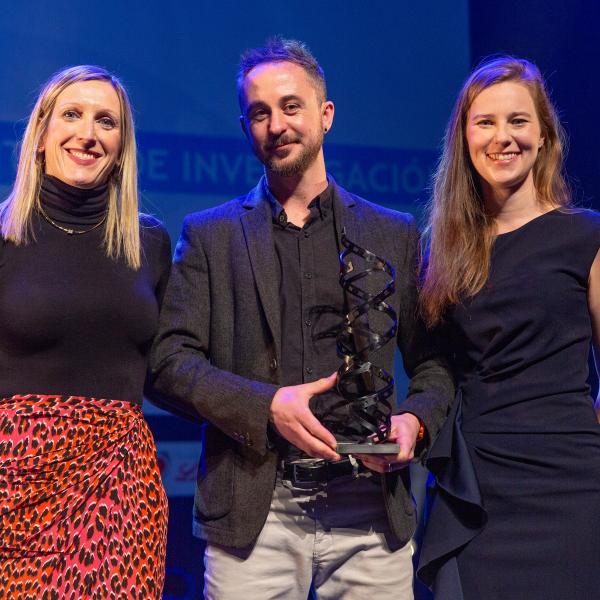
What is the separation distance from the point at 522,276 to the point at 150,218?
1.03 m

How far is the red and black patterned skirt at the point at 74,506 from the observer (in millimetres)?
2090

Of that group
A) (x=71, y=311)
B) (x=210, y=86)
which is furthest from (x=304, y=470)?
(x=210, y=86)

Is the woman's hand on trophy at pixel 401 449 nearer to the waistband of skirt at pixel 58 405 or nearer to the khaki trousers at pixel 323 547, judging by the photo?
the khaki trousers at pixel 323 547

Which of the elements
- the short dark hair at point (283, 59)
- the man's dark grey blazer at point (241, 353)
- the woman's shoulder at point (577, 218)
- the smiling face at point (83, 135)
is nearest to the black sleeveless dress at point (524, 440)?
the woman's shoulder at point (577, 218)

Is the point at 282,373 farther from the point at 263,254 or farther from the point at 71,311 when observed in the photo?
the point at 71,311

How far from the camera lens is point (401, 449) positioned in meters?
2.20

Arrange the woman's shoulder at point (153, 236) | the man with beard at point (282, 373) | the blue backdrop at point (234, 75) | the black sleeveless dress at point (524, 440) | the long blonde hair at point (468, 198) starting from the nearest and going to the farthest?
the black sleeveless dress at point (524, 440) < the man with beard at point (282, 373) < the long blonde hair at point (468, 198) < the woman's shoulder at point (153, 236) < the blue backdrop at point (234, 75)

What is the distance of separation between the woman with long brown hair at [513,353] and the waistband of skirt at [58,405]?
2.66 feet

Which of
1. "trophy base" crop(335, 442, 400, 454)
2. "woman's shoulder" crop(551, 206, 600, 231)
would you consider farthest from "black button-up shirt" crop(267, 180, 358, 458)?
"woman's shoulder" crop(551, 206, 600, 231)

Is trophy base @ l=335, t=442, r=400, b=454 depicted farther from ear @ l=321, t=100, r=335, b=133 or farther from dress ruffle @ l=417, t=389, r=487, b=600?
ear @ l=321, t=100, r=335, b=133

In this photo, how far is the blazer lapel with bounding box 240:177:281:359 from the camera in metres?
2.36

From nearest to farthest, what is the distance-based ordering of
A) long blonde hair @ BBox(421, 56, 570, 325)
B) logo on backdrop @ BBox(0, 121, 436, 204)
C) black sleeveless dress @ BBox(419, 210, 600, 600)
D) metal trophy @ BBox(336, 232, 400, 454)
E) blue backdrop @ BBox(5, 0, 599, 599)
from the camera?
metal trophy @ BBox(336, 232, 400, 454), black sleeveless dress @ BBox(419, 210, 600, 600), long blonde hair @ BBox(421, 56, 570, 325), blue backdrop @ BBox(5, 0, 599, 599), logo on backdrop @ BBox(0, 121, 436, 204)

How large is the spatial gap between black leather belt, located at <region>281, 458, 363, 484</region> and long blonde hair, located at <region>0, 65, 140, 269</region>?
65cm

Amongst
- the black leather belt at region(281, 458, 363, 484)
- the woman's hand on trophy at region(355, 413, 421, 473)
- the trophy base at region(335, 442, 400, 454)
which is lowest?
the black leather belt at region(281, 458, 363, 484)
